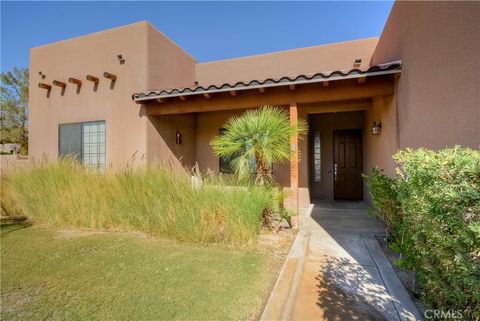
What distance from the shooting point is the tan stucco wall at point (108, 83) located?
28.4ft

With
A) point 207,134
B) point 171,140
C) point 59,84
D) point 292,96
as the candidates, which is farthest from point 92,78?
point 292,96

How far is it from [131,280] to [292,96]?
5504 mm

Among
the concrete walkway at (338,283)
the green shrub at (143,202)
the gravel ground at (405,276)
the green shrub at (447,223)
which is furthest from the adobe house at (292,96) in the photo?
the gravel ground at (405,276)

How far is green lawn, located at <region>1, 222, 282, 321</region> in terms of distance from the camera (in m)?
3.05

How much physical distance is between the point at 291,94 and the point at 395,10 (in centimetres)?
314

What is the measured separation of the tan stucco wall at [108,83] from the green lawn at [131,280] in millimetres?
4075

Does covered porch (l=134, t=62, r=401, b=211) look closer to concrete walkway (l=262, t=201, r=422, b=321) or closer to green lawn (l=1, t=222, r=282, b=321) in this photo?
concrete walkway (l=262, t=201, r=422, b=321)

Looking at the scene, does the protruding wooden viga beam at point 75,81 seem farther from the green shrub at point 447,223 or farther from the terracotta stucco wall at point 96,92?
the green shrub at point 447,223

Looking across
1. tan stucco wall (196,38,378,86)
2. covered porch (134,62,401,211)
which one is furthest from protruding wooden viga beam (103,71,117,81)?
tan stucco wall (196,38,378,86)

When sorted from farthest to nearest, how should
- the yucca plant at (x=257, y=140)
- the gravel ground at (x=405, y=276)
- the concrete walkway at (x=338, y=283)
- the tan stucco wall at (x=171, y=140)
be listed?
the tan stucco wall at (x=171, y=140), the yucca plant at (x=257, y=140), the gravel ground at (x=405, y=276), the concrete walkway at (x=338, y=283)

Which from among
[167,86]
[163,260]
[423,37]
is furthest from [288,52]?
[163,260]

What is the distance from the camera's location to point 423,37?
4531mm

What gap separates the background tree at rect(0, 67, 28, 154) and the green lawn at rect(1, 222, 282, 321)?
77.7 ft

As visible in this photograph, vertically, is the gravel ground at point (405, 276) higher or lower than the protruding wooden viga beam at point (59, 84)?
lower
